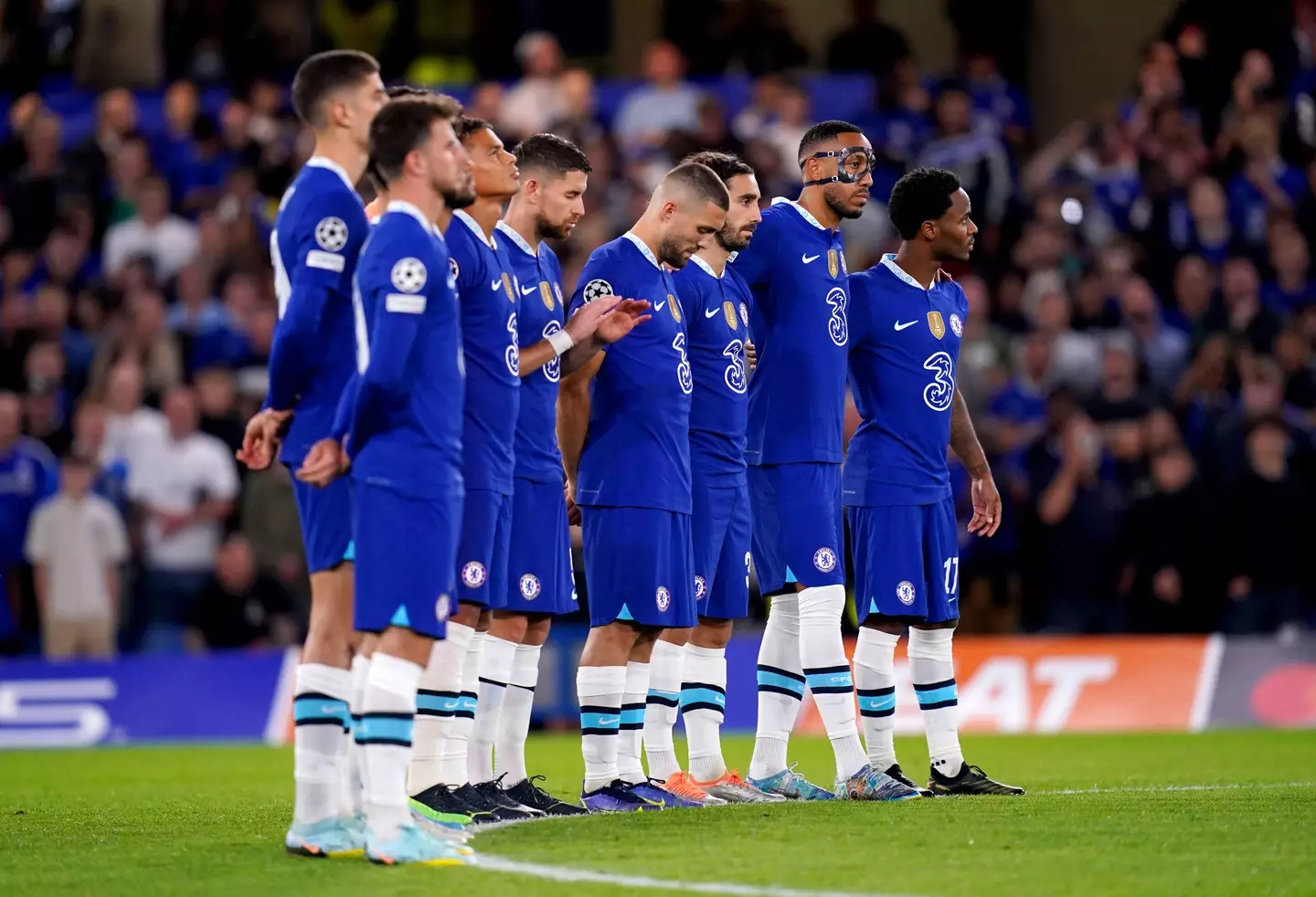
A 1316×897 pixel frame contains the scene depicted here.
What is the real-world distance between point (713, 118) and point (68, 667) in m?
7.95

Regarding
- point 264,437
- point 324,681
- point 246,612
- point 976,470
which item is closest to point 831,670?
point 976,470

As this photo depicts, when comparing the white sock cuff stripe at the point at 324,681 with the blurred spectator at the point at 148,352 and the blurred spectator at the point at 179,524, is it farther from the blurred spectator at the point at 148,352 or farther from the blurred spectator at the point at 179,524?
the blurred spectator at the point at 148,352

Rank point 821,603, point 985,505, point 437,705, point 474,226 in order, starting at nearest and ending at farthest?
point 437,705 < point 474,226 < point 821,603 < point 985,505

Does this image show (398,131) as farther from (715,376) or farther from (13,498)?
(13,498)

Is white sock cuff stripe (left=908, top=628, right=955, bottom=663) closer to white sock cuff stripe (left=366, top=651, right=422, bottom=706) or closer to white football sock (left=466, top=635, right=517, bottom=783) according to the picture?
white football sock (left=466, top=635, right=517, bottom=783)

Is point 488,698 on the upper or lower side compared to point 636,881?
upper

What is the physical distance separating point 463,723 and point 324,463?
6.08ft

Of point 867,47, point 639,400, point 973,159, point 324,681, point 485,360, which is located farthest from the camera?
point 867,47

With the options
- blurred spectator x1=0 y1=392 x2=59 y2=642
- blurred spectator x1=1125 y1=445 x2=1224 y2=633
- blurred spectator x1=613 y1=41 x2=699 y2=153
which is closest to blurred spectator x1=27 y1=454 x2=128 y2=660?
blurred spectator x1=0 y1=392 x2=59 y2=642

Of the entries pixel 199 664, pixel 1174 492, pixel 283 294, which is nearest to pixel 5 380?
pixel 199 664

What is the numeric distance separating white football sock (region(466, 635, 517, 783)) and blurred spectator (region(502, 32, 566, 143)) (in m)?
11.7

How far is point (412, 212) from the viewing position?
278 inches

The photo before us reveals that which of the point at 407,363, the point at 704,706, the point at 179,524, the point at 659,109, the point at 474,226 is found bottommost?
the point at 704,706

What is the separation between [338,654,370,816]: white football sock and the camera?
7109 mm
